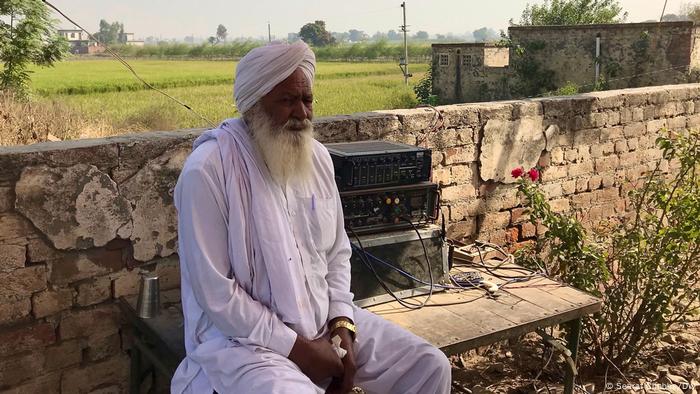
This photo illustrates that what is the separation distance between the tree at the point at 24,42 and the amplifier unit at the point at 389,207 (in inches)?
441

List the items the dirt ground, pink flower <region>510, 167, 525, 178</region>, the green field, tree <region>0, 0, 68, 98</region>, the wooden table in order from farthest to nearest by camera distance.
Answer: the green field
tree <region>0, 0, 68, 98</region>
pink flower <region>510, 167, 525, 178</region>
the dirt ground
the wooden table

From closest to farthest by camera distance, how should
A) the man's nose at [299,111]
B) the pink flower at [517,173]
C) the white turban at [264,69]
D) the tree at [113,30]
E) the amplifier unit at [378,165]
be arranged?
the white turban at [264,69], the man's nose at [299,111], the amplifier unit at [378,165], the pink flower at [517,173], the tree at [113,30]

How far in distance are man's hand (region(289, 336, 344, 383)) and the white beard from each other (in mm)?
595

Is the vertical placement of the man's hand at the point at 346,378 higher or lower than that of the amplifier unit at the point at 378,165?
lower

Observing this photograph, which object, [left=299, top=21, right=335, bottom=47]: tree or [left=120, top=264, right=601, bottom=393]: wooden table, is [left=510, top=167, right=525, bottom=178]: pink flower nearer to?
[left=120, top=264, right=601, bottom=393]: wooden table

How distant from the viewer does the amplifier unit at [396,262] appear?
3.19 m

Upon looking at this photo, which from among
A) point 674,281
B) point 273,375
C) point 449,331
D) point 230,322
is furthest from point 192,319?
point 674,281

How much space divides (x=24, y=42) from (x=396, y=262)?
1143 centimetres

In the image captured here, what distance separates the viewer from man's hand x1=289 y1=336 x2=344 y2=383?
2363mm

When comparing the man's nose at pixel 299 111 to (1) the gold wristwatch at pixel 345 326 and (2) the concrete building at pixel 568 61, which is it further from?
(2) the concrete building at pixel 568 61

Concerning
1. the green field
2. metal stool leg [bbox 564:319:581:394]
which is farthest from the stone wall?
the green field

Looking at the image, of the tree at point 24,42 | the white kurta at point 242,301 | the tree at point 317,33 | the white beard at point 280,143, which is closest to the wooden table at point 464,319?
the white kurta at point 242,301

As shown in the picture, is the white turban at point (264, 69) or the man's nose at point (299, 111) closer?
the white turban at point (264, 69)

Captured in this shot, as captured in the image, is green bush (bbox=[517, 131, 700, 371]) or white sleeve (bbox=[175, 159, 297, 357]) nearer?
white sleeve (bbox=[175, 159, 297, 357])
